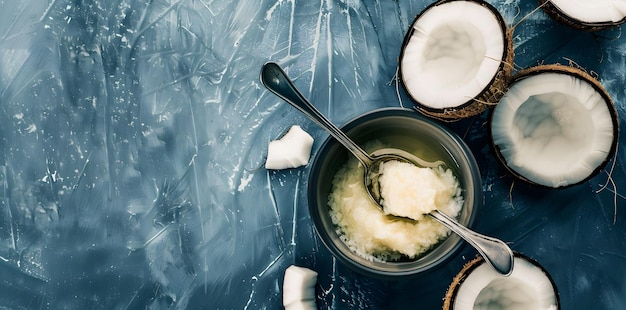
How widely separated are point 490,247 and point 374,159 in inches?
7.5

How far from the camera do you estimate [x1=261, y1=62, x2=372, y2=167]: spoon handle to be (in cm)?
82

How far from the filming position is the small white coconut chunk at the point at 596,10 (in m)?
0.88

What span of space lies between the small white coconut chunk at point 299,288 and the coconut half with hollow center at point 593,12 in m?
0.52

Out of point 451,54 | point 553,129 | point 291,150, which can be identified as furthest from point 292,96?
point 553,129

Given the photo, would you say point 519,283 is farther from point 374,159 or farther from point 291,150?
point 291,150

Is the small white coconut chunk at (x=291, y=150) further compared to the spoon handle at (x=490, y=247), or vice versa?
the small white coconut chunk at (x=291, y=150)

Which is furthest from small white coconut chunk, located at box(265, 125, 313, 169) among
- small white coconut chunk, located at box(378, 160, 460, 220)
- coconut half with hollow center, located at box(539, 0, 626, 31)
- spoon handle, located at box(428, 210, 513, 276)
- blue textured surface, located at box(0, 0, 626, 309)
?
coconut half with hollow center, located at box(539, 0, 626, 31)

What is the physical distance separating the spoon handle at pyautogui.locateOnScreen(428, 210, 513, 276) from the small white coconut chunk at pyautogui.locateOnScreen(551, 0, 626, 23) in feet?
1.13

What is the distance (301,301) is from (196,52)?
1.37ft

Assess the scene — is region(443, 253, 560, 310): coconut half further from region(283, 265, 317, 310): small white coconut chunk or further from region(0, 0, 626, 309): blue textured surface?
→ region(283, 265, 317, 310): small white coconut chunk

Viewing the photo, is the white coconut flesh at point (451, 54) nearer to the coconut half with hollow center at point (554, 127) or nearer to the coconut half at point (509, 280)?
the coconut half with hollow center at point (554, 127)

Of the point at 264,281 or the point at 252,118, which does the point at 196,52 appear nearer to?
the point at 252,118

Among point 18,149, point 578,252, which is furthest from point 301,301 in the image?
point 18,149

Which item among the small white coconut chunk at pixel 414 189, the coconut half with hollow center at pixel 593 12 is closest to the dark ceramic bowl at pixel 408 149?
the small white coconut chunk at pixel 414 189
